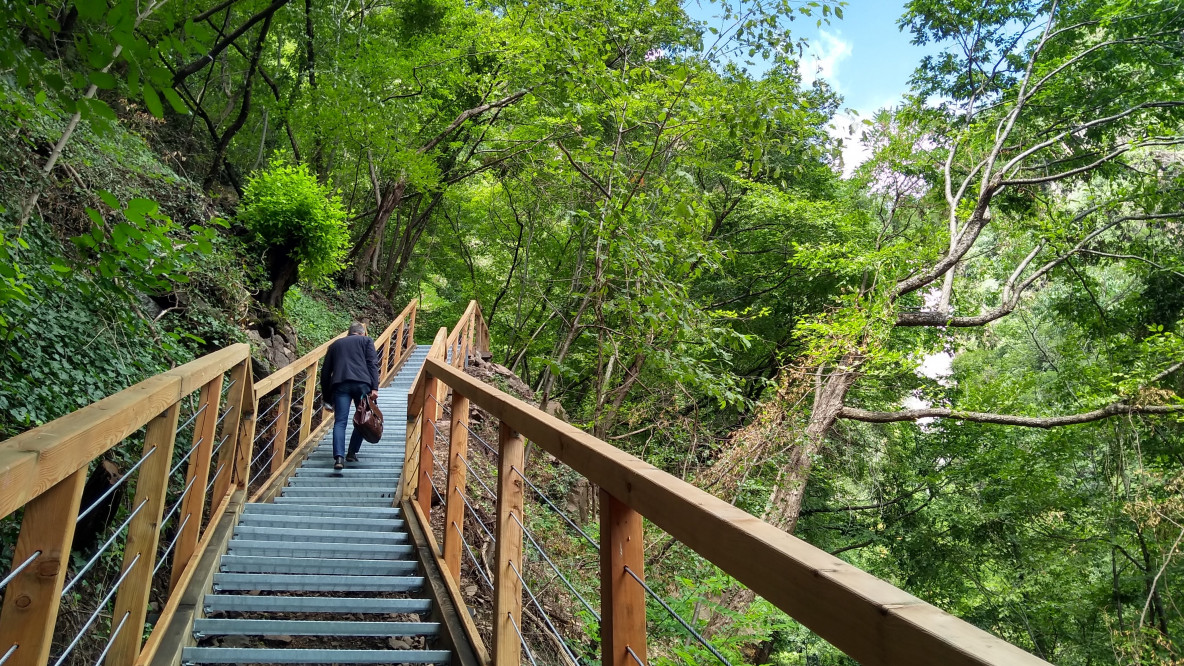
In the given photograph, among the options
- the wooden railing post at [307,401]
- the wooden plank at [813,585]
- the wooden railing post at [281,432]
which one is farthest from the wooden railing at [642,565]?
the wooden railing post at [307,401]

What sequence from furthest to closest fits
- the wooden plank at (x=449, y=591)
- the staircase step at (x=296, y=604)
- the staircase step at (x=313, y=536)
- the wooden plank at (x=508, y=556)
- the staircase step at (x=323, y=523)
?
the staircase step at (x=323, y=523) < the staircase step at (x=313, y=536) < the staircase step at (x=296, y=604) < the wooden plank at (x=449, y=591) < the wooden plank at (x=508, y=556)

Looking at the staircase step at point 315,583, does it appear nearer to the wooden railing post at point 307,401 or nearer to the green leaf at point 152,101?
the green leaf at point 152,101

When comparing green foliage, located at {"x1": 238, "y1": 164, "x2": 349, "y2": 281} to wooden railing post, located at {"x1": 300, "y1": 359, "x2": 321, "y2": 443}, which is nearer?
wooden railing post, located at {"x1": 300, "y1": 359, "x2": 321, "y2": 443}

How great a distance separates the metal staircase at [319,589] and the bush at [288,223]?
4.81 meters

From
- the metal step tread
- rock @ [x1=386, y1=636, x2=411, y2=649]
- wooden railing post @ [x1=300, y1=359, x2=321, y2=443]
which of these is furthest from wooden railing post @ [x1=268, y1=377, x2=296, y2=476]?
rock @ [x1=386, y1=636, x2=411, y2=649]

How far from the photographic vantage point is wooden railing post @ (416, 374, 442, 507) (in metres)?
4.25

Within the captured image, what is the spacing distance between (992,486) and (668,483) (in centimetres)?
1406

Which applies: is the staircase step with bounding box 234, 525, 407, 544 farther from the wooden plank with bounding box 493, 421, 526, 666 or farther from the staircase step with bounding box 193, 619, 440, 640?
the wooden plank with bounding box 493, 421, 526, 666

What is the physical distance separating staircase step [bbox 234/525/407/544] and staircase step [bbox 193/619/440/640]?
105cm

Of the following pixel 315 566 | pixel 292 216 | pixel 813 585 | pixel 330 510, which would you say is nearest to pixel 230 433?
pixel 315 566

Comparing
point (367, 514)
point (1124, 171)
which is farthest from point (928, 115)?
point (367, 514)

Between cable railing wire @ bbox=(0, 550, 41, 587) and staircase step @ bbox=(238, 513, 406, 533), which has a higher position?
cable railing wire @ bbox=(0, 550, 41, 587)

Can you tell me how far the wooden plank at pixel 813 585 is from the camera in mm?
729

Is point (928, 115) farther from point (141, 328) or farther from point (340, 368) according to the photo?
point (141, 328)
